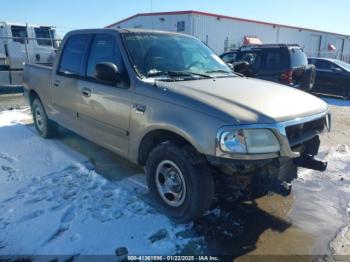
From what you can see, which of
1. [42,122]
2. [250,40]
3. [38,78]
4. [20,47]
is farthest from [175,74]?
[250,40]

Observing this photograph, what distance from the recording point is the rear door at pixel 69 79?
4520 mm

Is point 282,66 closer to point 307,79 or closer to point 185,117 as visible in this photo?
point 307,79

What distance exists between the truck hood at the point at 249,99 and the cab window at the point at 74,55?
1715mm

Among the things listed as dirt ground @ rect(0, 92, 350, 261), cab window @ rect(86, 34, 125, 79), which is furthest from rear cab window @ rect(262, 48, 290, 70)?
cab window @ rect(86, 34, 125, 79)

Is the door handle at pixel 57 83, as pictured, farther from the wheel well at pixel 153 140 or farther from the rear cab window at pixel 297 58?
the rear cab window at pixel 297 58

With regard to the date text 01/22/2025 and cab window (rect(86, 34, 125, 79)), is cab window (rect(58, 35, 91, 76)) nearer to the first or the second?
cab window (rect(86, 34, 125, 79))

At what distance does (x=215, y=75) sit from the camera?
13.1 ft

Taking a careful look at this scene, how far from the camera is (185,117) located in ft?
9.68

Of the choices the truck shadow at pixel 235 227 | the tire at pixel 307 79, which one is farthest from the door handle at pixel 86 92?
the tire at pixel 307 79

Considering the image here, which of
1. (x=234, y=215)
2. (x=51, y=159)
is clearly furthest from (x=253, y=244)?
(x=51, y=159)

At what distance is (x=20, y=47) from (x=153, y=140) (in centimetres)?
1147

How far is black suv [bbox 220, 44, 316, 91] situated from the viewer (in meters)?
9.60

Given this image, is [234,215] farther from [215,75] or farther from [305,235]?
[215,75]

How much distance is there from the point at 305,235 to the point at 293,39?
31048mm
